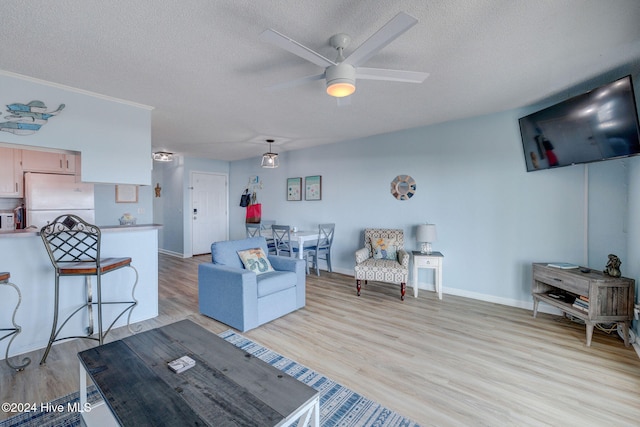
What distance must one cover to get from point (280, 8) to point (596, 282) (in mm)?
3269

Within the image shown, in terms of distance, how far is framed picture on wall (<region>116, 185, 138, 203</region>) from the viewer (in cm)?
521

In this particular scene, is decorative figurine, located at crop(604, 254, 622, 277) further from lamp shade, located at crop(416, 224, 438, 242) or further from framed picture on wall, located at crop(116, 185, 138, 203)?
framed picture on wall, located at crop(116, 185, 138, 203)

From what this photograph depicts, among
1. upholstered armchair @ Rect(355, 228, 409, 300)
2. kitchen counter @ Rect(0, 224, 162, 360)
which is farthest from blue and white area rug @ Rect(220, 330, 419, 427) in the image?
kitchen counter @ Rect(0, 224, 162, 360)

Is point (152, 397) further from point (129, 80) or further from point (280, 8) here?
point (129, 80)

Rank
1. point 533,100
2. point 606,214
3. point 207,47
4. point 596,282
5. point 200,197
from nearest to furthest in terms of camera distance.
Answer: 1. point 207,47
2. point 596,282
3. point 606,214
4. point 533,100
5. point 200,197

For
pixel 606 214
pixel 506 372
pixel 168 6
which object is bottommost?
pixel 506 372

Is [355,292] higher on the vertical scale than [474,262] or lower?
lower

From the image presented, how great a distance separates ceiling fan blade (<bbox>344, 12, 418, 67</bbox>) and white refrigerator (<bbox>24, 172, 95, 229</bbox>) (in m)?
4.25

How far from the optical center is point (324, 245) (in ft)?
16.1

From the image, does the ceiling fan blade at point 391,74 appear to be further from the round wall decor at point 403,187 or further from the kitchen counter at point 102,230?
the kitchen counter at point 102,230

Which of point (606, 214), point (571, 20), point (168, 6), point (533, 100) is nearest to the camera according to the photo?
point (168, 6)

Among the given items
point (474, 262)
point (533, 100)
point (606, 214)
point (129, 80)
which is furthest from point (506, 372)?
point (129, 80)

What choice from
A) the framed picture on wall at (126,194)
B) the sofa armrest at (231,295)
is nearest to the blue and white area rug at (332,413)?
the sofa armrest at (231,295)

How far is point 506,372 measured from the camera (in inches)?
82.0
